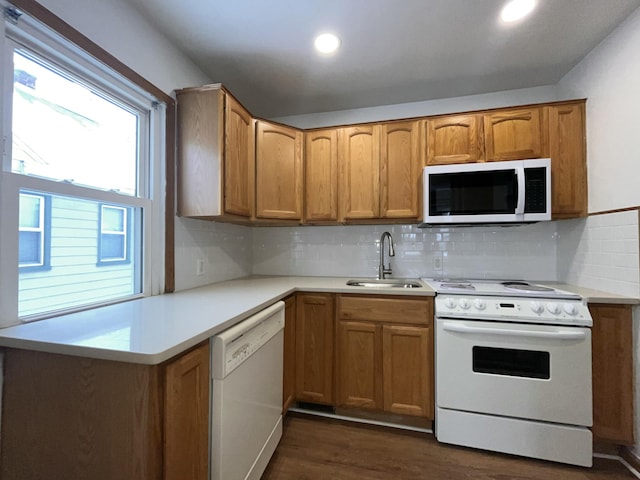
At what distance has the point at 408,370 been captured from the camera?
1894 millimetres

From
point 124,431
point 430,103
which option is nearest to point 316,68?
point 430,103

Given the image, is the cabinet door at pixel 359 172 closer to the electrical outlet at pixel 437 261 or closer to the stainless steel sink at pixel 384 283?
the stainless steel sink at pixel 384 283

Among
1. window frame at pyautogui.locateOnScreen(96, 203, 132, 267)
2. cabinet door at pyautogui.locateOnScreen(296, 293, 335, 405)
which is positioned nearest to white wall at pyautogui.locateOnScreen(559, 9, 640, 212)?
cabinet door at pyautogui.locateOnScreen(296, 293, 335, 405)

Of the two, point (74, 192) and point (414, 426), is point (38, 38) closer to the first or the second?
point (74, 192)

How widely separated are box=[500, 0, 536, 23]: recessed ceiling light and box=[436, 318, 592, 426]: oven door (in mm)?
1740

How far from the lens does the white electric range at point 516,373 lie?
62.9 inches

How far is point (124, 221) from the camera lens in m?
1.59

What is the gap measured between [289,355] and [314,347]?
0.19 m

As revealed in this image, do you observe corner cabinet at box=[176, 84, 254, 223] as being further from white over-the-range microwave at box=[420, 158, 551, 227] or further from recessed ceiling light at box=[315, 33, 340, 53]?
white over-the-range microwave at box=[420, 158, 551, 227]

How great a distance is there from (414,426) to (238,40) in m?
2.76

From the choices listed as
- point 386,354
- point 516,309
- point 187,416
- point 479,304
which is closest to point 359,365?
point 386,354

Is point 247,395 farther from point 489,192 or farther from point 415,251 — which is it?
point 489,192

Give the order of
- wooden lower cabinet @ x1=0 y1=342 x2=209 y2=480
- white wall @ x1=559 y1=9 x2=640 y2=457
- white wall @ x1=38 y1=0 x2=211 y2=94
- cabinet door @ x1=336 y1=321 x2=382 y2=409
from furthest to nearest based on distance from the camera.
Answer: cabinet door @ x1=336 y1=321 x2=382 y2=409 < white wall @ x1=559 y1=9 x2=640 y2=457 < white wall @ x1=38 y1=0 x2=211 y2=94 < wooden lower cabinet @ x1=0 y1=342 x2=209 y2=480

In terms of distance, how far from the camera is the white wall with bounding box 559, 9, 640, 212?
158 centimetres
